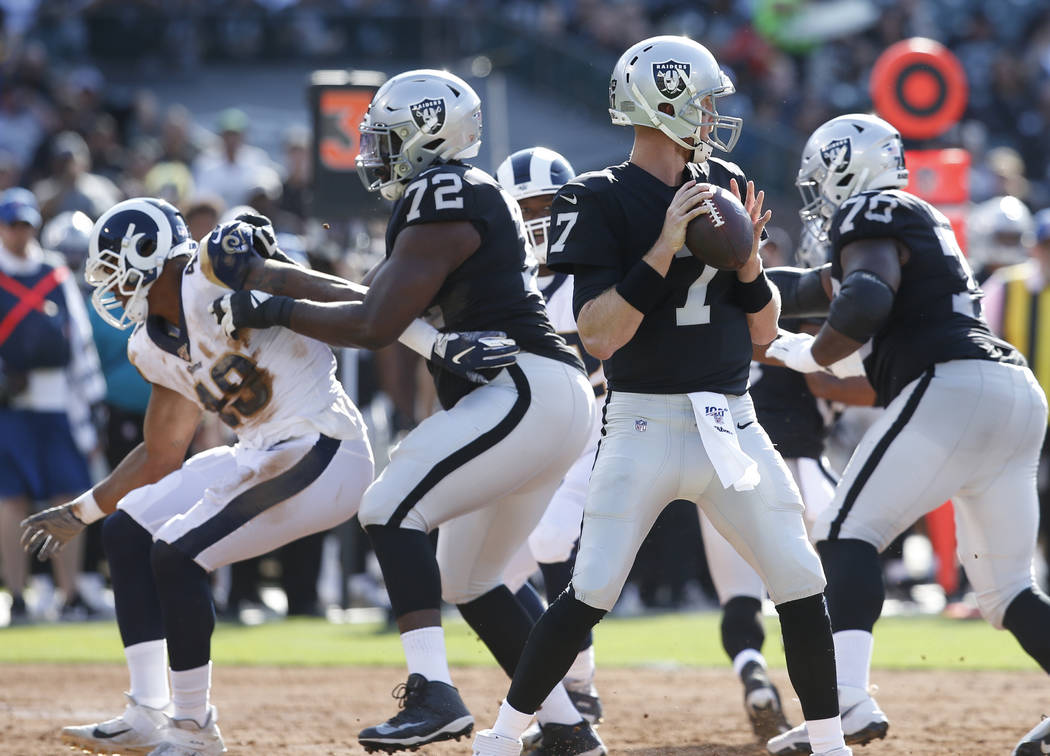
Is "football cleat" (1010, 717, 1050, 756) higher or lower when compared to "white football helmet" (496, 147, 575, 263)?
lower

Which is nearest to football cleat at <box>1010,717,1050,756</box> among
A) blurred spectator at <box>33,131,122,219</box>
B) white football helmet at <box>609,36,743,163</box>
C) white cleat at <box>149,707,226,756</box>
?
white football helmet at <box>609,36,743,163</box>

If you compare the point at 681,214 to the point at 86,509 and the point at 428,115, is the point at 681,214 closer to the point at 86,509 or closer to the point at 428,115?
the point at 428,115

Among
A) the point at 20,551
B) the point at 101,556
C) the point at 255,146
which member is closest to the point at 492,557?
the point at 20,551

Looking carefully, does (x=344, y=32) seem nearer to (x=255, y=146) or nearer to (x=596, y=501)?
(x=255, y=146)

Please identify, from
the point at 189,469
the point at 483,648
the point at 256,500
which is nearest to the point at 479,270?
the point at 256,500

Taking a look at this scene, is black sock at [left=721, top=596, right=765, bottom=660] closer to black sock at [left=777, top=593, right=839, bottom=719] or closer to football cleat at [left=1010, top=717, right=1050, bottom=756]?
football cleat at [left=1010, top=717, right=1050, bottom=756]

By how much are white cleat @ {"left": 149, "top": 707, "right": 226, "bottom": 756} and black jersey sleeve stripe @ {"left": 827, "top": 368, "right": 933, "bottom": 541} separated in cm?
222

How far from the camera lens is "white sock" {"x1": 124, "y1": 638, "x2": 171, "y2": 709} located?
5277 mm

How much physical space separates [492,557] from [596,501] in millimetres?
875

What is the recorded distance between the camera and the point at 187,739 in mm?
5078

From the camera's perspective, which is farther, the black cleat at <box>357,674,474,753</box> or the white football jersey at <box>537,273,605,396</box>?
the white football jersey at <box>537,273,605,396</box>

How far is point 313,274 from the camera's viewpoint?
4965 millimetres

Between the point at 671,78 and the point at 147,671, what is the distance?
107 inches

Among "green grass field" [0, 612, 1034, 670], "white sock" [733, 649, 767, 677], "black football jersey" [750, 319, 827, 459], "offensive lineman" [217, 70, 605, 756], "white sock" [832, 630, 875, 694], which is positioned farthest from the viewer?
"green grass field" [0, 612, 1034, 670]
